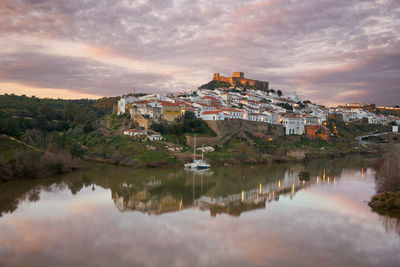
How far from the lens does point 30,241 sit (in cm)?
1519

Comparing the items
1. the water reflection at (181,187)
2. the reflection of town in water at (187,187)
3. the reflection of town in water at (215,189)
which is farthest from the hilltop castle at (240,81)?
the reflection of town in water at (215,189)

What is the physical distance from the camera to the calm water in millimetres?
13750

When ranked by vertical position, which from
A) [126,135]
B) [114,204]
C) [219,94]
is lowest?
Answer: [114,204]

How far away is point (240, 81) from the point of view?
11806 centimetres

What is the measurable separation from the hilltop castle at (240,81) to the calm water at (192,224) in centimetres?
8645

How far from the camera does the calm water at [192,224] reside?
13750mm

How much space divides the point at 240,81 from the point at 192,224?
103414mm

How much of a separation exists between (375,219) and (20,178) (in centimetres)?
2853

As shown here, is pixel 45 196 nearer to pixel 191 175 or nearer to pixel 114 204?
pixel 114 204

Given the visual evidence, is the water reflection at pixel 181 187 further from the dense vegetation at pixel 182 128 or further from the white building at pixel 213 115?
the white building at pixel 213 115

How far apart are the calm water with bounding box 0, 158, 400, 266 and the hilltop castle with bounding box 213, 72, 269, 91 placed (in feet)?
284

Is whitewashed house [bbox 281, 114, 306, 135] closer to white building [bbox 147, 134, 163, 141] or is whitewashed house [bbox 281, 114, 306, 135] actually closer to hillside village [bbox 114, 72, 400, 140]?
hillside village [bbox 114, 72, 400, 140]

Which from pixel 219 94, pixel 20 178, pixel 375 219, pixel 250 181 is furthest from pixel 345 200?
pixel 219 94

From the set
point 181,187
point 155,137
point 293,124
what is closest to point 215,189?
point 181,187
